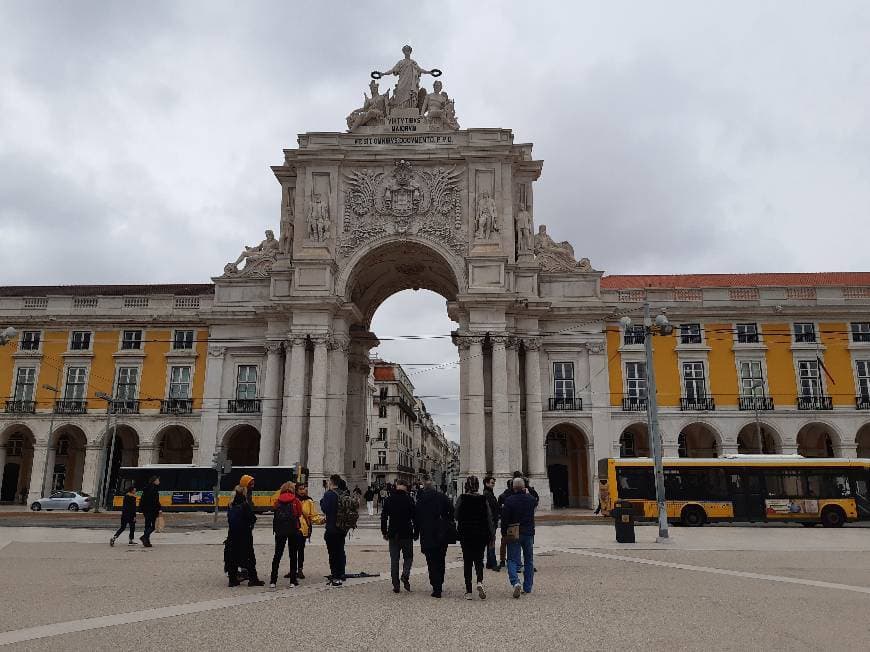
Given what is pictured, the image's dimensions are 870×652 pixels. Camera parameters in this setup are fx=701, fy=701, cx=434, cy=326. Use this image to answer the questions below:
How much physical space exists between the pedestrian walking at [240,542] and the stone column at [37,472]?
36680 mm

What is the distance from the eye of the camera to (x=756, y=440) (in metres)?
42.4

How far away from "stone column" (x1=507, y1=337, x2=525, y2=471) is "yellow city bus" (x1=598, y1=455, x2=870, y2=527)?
9900 mm

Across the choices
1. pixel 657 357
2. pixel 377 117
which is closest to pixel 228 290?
pixel 377 117

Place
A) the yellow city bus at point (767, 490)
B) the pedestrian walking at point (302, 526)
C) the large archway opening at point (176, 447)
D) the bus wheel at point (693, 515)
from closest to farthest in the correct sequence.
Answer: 1. the pedestrian walking at point (302, 526)
2. the yellow city bus at point (767, 490)
3. the bus wheel at point (693, 515)
4. the large archway opening at point (176, 447)

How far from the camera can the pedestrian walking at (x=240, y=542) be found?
11828 millimetres

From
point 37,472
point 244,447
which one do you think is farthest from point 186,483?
point 37,472

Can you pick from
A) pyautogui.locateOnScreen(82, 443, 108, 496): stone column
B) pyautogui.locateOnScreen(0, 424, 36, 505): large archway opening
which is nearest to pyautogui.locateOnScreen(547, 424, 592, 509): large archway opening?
pyautogui.locateOnScreen(82, 443, 108, 496): stone column

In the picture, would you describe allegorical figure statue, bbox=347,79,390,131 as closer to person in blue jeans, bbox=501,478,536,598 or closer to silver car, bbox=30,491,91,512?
silver car, bbox=30,491,91,512

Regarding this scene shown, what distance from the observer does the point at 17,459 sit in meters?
48.2

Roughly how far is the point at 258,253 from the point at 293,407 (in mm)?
11222

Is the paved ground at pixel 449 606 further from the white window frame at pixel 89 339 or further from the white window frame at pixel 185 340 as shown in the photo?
the white window frame at pixel 89 339

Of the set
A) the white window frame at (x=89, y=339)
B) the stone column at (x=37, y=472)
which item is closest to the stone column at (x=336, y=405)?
the white window frame at (x=89, y=339)

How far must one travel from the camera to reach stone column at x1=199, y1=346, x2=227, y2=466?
41.3 meters

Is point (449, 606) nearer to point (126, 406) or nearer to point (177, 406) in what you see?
point (177, 406)
